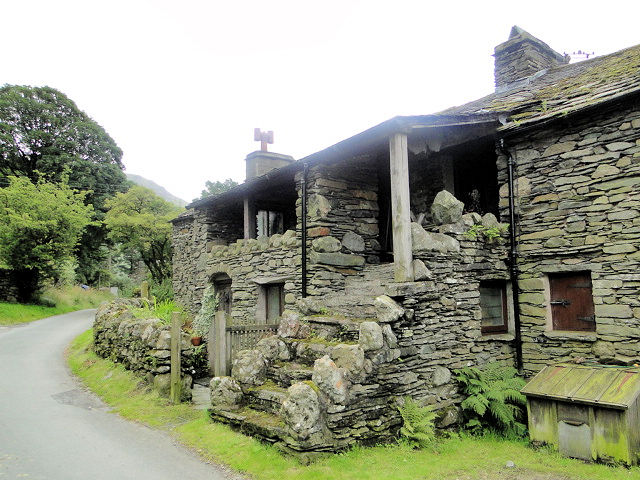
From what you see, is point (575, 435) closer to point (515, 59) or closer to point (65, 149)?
point (515, 59)

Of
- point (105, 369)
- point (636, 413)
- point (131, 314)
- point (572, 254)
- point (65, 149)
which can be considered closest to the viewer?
point (636, 413)

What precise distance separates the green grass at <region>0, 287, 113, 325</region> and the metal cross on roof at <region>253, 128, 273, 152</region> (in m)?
13.8

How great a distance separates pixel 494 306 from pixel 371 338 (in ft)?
11.1

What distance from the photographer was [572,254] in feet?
24.8

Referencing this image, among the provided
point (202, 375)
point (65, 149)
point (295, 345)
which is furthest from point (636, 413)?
point (65, 149)

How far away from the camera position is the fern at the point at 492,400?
695cm

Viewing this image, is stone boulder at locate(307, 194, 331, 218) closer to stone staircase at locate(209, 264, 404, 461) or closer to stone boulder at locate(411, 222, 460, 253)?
stone staircase at locate(209, 264, 404, 461)

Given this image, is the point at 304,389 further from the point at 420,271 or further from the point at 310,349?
the point at 420,271

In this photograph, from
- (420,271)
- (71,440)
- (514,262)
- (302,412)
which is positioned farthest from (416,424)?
(71,440)

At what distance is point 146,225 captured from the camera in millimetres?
22500

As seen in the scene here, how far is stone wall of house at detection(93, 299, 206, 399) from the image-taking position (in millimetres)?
9148

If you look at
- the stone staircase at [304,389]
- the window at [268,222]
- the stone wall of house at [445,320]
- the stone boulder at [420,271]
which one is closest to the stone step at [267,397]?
the stone staircase at [304,389]

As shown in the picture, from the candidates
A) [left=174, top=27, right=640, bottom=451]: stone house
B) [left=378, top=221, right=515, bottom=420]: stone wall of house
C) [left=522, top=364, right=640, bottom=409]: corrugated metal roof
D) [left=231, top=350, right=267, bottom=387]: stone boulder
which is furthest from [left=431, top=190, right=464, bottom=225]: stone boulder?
[left=231, top=350, right=267, bottom=387]: stone boulder

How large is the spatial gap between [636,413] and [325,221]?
5.99 m
